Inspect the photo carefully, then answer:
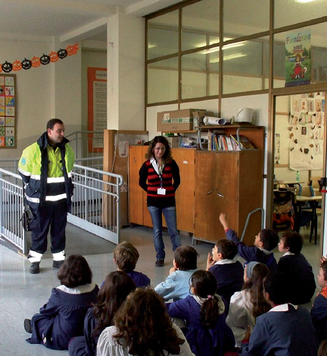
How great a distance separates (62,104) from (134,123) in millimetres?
2897

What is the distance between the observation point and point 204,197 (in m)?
6.16

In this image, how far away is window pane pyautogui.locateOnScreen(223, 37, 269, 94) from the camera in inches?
236

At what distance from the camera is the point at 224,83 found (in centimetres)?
653

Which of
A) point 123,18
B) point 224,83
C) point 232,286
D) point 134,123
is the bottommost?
point 232,286

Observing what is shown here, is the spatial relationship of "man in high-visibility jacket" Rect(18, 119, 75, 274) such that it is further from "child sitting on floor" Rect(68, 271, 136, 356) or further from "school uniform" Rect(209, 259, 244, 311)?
"child sitting on floor" Rect(68, 271, 136, 356)

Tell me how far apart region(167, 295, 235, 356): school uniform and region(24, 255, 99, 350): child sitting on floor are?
71 cm

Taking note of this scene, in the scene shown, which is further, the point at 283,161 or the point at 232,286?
the point at 283,161

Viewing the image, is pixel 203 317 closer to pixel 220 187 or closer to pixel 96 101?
pixel 220 187

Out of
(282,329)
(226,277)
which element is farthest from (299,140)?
(282,329)

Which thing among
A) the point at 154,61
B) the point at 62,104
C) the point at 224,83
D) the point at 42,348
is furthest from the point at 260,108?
the point at 62,104

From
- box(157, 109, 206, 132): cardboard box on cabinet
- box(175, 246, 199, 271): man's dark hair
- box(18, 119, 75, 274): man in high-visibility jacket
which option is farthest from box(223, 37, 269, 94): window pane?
box(175, 246, 199, 271): man's dark hair

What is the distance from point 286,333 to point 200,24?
557cm

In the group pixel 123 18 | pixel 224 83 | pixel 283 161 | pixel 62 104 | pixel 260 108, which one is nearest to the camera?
pixel 260 108

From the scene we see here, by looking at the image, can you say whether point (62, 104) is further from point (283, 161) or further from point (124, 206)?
point (283, 161)
